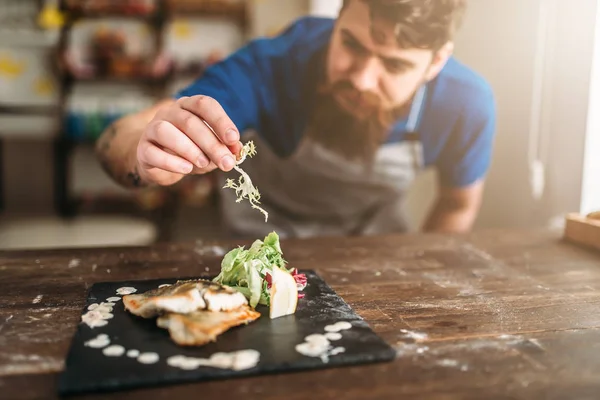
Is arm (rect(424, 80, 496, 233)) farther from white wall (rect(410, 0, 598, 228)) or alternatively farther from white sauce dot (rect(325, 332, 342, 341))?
white sauce dot (rect(325, 332, 342, 341))

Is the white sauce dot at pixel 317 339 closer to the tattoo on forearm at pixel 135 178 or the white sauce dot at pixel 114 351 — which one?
the white sauce dot at pixel 114 351

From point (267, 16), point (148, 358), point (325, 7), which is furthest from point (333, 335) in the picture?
point (267, 16)

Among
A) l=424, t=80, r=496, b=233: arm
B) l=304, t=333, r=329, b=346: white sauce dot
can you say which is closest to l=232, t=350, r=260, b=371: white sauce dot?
l=304, t=333, r=329, b=346: white sauce dot

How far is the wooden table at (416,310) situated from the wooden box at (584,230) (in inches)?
1.6

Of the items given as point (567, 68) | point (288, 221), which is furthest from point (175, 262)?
point (567, 68)

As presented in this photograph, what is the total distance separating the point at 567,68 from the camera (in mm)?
2527

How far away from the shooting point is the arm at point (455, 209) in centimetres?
258

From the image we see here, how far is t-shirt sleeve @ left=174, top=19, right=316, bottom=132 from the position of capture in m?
2.33

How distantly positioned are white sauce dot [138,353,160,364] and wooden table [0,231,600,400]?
2.7 inches

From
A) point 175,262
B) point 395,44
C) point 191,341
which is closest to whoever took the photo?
point 191,341

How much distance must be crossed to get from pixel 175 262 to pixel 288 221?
36.6 inches

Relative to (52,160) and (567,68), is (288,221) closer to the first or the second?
(567,68)

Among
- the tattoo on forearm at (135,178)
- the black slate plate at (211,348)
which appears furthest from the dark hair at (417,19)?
the black slate plate at (211,348)

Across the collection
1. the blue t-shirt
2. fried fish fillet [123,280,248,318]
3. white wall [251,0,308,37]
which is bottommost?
fried fish fillet [123,280,248,318]
